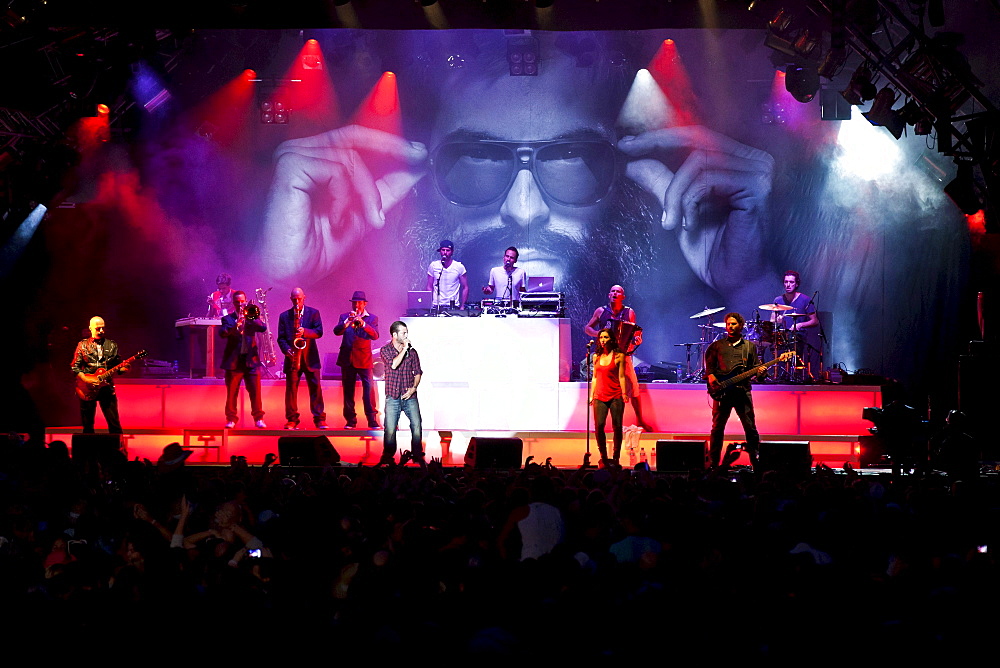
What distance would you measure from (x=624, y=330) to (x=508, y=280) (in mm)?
2887

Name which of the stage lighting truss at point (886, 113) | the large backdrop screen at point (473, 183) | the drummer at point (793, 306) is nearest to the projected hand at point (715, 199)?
the large backdrop screen at point (473, 183)

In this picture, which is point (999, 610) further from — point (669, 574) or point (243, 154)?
point (243, 154)

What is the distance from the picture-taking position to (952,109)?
11.6 meters

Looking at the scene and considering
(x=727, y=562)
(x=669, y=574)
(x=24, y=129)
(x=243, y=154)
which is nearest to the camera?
(x=669, y=574)

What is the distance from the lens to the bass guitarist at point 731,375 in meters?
9.71

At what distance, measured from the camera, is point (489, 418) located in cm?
1171

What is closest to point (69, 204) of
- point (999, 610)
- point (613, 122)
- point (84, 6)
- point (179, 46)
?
point (179, 46)

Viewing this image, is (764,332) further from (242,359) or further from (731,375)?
(242,359)

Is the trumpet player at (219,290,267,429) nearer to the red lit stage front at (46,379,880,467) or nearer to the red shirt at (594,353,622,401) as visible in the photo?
the red lit stage front at (46,379,880,467)

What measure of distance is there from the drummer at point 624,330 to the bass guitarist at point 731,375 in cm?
96

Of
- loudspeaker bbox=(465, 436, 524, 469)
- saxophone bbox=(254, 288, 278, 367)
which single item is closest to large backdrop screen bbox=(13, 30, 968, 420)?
saxophone bbox=(254, 288, 278, 367)

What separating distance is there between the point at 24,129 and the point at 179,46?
2836 mm

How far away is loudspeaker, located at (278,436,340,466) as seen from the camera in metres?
9.17

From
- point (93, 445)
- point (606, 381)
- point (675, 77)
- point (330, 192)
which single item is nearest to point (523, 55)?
point (675, 77)
